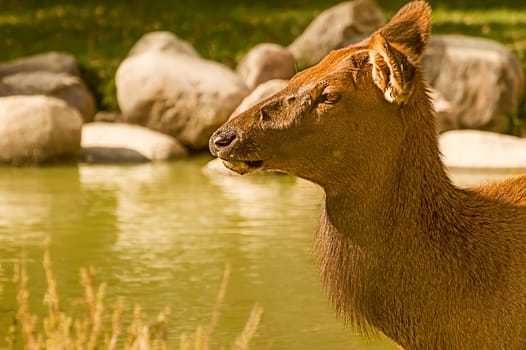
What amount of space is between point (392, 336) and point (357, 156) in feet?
2.18

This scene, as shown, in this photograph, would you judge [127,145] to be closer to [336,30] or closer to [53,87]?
[53,87]

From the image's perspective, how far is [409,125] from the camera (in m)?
4.89

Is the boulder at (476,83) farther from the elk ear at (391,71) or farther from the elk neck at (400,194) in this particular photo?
the elk ear at (391,71)

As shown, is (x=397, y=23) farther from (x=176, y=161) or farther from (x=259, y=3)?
(x=259, y=3)

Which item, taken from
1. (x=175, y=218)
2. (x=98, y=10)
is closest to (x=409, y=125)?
(x=175, y=218)

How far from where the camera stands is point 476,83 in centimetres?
1808

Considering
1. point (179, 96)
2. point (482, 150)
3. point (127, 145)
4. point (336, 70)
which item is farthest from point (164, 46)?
point (336, 70)

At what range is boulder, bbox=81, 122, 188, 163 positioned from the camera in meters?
16.8

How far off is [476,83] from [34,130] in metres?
5.92

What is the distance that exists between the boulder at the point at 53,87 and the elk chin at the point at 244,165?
45.0 ft

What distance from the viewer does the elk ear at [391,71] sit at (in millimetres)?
4641

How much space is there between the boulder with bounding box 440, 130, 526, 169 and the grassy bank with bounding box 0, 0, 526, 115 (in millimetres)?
4032

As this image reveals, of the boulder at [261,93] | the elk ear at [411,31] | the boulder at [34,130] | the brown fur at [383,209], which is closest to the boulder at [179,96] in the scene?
the boulder at [261,93]

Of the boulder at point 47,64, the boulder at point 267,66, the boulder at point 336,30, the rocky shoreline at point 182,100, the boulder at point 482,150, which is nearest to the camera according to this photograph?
the boulder at point 482,150
